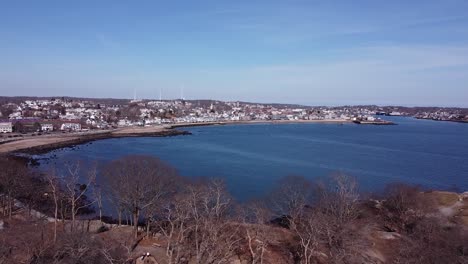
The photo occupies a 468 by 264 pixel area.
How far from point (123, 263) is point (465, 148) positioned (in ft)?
157

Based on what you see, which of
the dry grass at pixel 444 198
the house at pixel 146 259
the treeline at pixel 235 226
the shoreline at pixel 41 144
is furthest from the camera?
the shoreline at pixel 41 144

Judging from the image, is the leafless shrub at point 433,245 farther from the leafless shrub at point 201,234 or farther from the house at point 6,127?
the house at point 6,127

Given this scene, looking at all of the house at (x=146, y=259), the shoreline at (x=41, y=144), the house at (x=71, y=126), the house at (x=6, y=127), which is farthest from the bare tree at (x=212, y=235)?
the house at (x=71, y=126)

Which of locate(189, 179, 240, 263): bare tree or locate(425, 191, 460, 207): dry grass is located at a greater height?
locate(189, 179, 240, 263): bare tree

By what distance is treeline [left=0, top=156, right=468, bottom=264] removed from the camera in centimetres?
984

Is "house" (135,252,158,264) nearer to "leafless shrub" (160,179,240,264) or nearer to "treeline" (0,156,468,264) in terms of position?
"treeline" (0,156,468,264)

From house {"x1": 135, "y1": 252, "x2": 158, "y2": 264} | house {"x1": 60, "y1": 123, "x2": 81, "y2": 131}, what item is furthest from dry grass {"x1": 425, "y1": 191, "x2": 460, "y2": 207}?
house {"x1": 60, "y1": 123, "x2": 81, "y2": 131}

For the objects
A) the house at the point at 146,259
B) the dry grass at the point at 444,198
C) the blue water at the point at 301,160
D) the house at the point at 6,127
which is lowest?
the blue water at the point at 301,160

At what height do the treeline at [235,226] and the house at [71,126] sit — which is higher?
the treeline at [235,226]

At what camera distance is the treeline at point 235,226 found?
984 cm

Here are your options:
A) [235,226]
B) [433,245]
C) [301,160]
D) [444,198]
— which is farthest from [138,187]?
[301,160]

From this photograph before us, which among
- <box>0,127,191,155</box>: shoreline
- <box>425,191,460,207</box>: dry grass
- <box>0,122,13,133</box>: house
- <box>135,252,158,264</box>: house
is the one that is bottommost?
<box>0,127,191,155</box>: shoreline

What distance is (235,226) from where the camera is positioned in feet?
40.1

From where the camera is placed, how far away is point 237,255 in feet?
36.3
